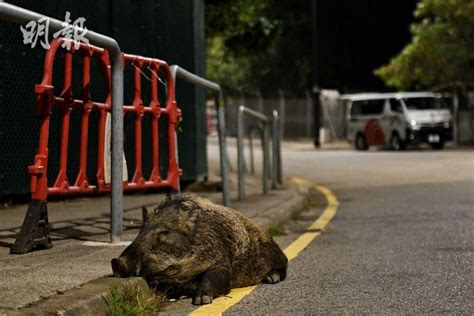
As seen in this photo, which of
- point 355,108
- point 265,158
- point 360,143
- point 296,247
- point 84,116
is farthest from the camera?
point 355,108

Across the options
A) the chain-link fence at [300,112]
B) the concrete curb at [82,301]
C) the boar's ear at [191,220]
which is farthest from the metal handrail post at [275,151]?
the chain-link fence at [300,112]

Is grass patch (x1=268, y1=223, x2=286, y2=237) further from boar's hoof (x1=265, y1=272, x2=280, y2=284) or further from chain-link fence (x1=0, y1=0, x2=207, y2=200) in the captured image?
boar's hoof (x1=265, y1=272, x2=280, y2=284)

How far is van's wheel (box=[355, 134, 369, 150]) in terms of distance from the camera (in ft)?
107

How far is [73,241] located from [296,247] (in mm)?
1977

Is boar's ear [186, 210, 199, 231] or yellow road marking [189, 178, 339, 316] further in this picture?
boar's ear [186, 210, 199, 231]

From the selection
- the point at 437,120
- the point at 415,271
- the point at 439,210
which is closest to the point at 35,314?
the point at 415,271

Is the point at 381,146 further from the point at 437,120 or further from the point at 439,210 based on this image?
the point at 439,210

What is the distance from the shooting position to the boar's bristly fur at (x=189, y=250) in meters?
5.43

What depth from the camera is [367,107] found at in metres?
32.9

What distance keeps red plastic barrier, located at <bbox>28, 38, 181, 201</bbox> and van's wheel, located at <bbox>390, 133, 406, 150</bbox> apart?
2302cm

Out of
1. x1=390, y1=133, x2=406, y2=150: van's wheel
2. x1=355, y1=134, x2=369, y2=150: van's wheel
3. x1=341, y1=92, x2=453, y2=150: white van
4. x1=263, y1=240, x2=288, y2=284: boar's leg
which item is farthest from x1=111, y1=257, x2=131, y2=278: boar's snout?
x1=355, y1=134, x2=369, y2=150: van's wheel

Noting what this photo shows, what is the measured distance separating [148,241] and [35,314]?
1.14 meters

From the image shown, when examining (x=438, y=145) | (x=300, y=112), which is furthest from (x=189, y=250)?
(x=300, y=112)

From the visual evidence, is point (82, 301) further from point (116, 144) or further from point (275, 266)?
point (116, 144)
